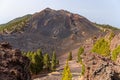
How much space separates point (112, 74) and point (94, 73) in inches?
185

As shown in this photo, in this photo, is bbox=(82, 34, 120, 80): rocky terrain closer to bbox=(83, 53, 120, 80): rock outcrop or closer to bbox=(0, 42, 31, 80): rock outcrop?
bbox=(83, 53, 120, 80): rock outcrop

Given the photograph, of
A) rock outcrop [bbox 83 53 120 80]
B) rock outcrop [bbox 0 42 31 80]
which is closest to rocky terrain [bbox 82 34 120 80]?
rock outcrop [bbox 83 53 120 80]

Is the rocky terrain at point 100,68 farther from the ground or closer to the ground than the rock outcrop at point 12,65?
closer to the ground

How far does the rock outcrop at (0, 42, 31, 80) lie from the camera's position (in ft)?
111

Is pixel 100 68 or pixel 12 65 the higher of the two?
pixel 12 65

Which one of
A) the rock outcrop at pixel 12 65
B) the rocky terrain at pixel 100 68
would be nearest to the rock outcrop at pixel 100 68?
the rocky terrain at pixel 100 68

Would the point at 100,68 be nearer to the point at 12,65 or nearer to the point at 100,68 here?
the point at 100,68

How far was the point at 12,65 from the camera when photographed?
35375 mm

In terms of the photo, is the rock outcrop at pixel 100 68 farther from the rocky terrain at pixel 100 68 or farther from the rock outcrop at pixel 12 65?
the rock outcrop at pixel 12 65

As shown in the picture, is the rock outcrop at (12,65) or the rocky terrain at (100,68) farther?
the rocky terrain at (100,68)

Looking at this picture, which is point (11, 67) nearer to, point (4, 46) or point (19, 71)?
point (19, 71)

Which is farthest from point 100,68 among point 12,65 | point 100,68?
point 12,65

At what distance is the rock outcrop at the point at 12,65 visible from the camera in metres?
33.9

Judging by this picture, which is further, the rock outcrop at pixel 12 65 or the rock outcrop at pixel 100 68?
the rock outcrop at pixel 100 68
